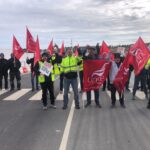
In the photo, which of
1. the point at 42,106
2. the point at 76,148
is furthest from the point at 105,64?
the point at 76,148

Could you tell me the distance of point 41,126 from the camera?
10797 mm

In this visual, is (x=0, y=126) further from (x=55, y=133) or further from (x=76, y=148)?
(x=76, y=148)

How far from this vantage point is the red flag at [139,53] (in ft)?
49.1

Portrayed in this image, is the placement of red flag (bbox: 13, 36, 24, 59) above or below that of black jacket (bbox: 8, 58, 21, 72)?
Result: above

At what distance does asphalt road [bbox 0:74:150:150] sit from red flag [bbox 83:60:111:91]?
2.69 ft

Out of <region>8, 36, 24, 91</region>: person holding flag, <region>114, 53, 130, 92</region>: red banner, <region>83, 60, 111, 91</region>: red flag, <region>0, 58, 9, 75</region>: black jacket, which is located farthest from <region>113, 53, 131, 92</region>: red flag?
<region>0, 58, 9, 75</region>: black jacket

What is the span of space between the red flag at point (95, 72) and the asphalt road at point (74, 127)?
820mm

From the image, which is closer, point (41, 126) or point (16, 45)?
point (41, 126)

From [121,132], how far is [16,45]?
1218 cm

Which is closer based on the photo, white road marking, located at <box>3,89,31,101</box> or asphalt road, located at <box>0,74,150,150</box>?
asphalt road, located at <box>0,74,150,150</box>

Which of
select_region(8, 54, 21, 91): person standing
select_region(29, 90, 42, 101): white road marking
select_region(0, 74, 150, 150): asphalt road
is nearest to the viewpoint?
select_region(0, 74, 150, 150): asphalt road

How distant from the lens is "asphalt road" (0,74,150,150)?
8594mm

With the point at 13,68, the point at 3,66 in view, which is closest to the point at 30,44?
the point at 13,68

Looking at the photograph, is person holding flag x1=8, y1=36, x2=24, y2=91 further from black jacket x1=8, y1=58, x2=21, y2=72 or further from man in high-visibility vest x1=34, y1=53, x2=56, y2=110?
man in high-visibility vest x1=34, y1=53, x2=56, y2=110
